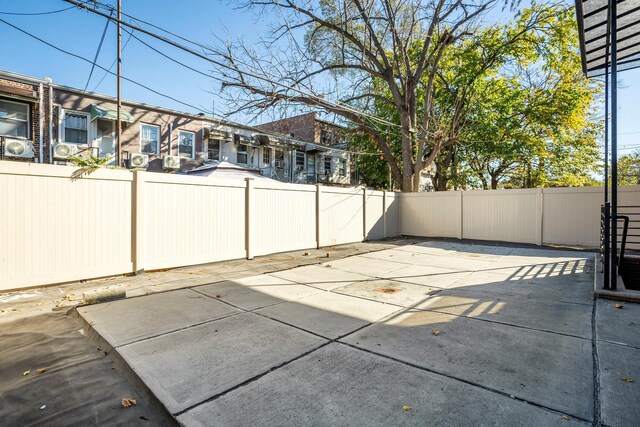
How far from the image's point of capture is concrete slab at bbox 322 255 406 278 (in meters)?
6.25

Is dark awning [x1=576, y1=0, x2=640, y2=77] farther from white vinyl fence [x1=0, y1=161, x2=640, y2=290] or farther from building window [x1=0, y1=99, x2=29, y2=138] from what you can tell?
building window [x1=0, y1=99, x2=29, y2=138]

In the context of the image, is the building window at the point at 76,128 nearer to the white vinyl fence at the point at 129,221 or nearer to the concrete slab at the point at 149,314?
the white vinyl fence at the point at 129,221

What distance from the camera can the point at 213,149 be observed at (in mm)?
17422

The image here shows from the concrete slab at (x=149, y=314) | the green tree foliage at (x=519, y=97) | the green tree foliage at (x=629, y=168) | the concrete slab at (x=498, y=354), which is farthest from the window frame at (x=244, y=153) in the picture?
the green tree foliage at (x=629, y=168)

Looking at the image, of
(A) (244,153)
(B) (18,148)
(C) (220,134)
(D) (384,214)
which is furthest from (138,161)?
(D) (384,214)

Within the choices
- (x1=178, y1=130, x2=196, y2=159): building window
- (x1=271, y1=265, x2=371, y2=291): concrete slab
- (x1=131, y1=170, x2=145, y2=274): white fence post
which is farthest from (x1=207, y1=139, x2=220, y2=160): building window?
(x1=271, y1=265, x2=371, y2=291): concrete slab

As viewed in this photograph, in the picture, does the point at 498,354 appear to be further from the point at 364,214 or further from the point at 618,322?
the point at 364,214

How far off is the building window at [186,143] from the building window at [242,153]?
269 centimetres

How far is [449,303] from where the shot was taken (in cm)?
413

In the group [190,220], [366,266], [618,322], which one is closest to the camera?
[618,322]

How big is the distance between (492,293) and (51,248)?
6619mm

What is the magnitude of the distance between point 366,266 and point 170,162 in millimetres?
12250

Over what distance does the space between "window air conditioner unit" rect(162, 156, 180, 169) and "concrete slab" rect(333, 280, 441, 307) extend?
1312 centimetres

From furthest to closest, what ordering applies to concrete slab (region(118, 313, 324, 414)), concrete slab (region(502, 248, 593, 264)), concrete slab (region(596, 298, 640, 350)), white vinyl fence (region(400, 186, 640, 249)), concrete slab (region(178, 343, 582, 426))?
white vinyl fence (region(400, 186, 640, 249)) < concrete slab (region(502, 248, 593, 264)) < concrete slab (region(596, 298, 640, 350)) < concrete slab (region(118, 313, 324, 414)) < concrete slab (region(178, 343, 582, 426))
